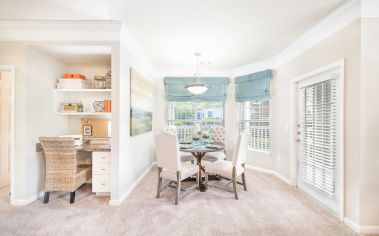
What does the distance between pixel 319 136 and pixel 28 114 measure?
4.31 m

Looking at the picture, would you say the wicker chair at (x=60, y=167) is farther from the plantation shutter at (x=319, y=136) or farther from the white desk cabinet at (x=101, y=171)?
the plantation shutter at (x=319, y=136)

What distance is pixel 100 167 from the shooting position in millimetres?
3025

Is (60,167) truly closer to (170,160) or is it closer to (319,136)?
(170,160)

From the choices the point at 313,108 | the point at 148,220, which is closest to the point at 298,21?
the point at 313,108

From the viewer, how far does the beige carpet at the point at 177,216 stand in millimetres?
2207

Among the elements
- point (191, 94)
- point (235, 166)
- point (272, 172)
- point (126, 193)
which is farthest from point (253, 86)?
point (126, 193)

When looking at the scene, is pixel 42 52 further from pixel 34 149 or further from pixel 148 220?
pixel 148 220

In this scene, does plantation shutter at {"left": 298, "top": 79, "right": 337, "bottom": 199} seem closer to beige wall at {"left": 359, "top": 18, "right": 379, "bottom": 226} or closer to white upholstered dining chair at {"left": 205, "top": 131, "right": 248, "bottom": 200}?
beige wall at {"left": 359, "top": 18, "right": 379, "bottom": 226}

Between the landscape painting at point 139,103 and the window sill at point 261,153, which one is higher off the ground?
the landscape painting at point 139,103

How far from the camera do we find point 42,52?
313 cm

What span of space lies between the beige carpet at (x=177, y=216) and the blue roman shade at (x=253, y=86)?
2243mm

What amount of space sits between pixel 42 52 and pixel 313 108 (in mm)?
4403

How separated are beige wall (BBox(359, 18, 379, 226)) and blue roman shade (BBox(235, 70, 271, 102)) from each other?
2240mm

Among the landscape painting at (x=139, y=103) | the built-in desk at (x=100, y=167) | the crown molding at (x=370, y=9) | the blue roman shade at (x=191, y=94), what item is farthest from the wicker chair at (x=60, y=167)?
the crown molding at (x=370, y=9)
